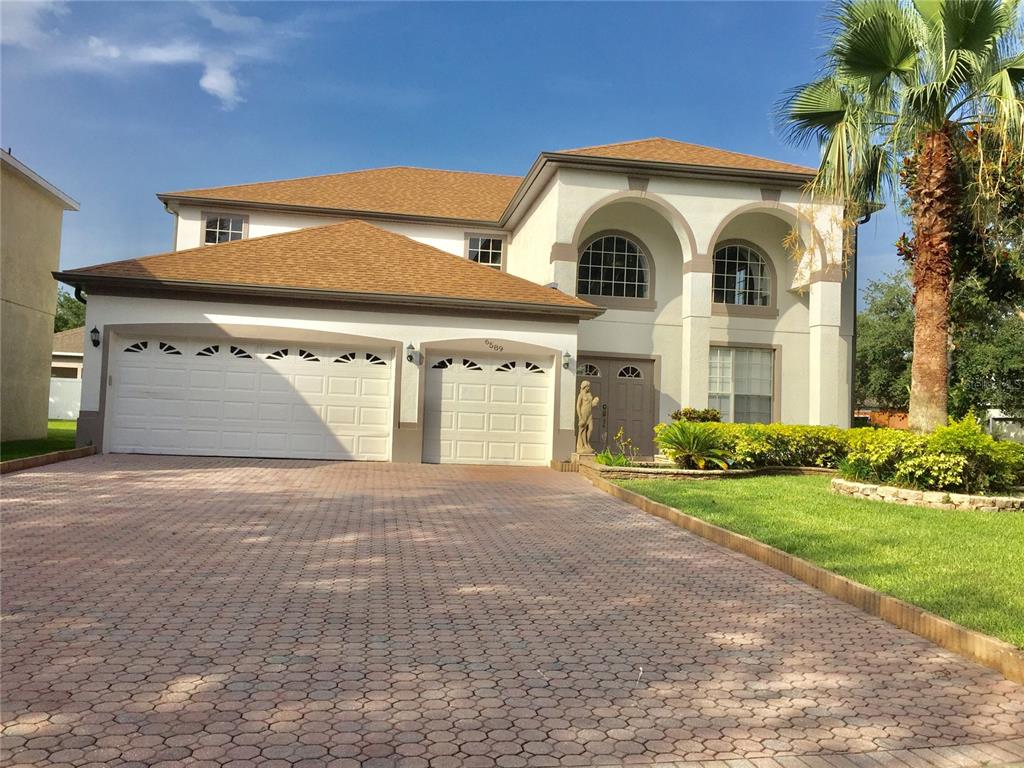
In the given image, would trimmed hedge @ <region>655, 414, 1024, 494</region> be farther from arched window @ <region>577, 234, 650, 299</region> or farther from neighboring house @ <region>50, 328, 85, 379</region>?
neighboring house @ <region>50, 328, 85, 379</region>

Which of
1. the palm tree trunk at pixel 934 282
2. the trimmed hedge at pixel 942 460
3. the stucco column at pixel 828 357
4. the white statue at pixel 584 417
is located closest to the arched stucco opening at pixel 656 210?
the stucco column at pixel 828 357

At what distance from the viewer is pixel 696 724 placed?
12.8 feet

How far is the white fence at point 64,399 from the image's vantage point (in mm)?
35281

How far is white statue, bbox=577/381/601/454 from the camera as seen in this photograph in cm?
1706

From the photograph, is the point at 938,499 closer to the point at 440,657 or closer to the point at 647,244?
the point at 440,657

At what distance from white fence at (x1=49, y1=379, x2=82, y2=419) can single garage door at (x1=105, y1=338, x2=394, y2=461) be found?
2158cm

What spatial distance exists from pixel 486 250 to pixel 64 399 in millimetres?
22847

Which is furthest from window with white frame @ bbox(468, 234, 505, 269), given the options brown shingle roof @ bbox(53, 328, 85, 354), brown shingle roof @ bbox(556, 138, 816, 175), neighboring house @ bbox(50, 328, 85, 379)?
brown shingle roof @ bbox(53, 328, 85, 354)

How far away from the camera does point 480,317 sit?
17516 mm

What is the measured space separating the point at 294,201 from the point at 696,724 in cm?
2214

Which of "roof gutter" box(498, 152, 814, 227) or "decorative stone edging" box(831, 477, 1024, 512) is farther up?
"roof gutter" box(498, 152, 814, 227)

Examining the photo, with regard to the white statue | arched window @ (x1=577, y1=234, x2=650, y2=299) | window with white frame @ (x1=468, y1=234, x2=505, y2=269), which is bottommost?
the white statue

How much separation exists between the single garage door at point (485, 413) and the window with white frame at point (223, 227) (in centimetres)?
935

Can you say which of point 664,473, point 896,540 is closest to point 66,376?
point 664,473
